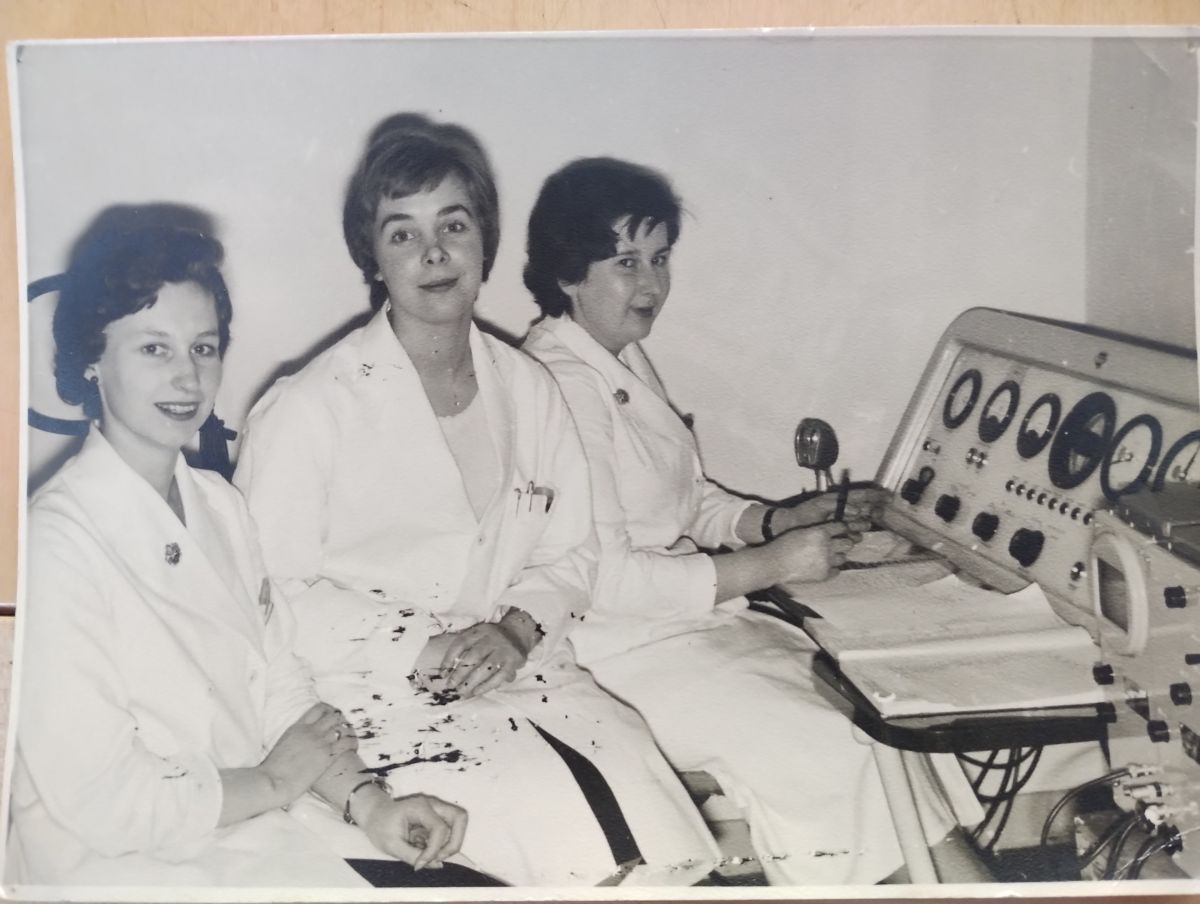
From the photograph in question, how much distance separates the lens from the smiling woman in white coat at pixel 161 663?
997 mm

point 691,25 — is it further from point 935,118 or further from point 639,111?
point 935,118

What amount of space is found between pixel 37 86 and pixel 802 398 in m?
0.91

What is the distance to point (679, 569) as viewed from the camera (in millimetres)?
1040

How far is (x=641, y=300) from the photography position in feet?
3.40

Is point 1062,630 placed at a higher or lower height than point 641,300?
lower

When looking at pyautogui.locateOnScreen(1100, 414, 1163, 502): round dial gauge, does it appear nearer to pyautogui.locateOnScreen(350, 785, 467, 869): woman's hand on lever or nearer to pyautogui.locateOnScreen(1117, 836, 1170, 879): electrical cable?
pyautogui.locateOnScreen(1117, 836, 1170, 879): electrical cable

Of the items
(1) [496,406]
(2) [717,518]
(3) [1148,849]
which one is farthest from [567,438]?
(3) [1148,849]

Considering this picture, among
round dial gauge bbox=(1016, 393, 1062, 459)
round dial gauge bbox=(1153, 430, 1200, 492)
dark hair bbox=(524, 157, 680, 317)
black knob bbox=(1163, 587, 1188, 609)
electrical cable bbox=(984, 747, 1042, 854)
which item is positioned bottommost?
electrical cable bbox=(984, 747, 1042, 854)

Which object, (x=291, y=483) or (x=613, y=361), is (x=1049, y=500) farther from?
(x=291, y=483)

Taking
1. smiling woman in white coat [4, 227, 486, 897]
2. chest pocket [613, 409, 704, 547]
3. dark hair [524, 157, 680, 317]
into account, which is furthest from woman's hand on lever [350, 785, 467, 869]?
dark hair [524, 157, 680, 317]

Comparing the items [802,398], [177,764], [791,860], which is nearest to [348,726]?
[177,764]

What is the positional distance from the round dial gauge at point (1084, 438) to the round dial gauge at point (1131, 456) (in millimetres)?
12

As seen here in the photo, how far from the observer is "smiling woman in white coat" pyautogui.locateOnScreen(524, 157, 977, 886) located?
1.00 meters

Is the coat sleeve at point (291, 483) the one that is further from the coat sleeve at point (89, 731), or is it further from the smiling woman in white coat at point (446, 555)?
the coat sleeve at point (89, 731)
